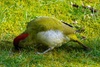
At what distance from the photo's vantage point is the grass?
606cm

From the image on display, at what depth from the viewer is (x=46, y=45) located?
20.5 feet

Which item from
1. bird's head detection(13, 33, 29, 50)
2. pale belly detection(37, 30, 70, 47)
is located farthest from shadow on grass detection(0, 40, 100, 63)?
pale belly detection(37, 30, 70, 47)

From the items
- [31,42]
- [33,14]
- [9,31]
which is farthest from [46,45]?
[33,14]

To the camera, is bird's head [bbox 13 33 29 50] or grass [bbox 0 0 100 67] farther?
bird's head [bbox 13 33 29 50]

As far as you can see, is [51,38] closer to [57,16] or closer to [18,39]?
[18,39]

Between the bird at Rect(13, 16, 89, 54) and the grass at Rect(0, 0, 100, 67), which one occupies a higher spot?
the bird at Rect(13, 16, 89, 54)

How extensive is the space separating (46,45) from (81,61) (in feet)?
1.91

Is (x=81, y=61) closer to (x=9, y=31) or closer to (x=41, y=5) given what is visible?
(x=9, y=31)

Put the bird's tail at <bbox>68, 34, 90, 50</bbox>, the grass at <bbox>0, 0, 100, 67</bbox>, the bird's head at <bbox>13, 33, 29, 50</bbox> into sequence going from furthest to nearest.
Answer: the bird's tail at <bbox>68, 34, 90, 50</bbox>
the bird's head at <bbox>13, 33, 29, 50</bbox>
the grass at <bbox>0, 0, 100, 67</bbox>

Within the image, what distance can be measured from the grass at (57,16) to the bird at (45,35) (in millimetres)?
176

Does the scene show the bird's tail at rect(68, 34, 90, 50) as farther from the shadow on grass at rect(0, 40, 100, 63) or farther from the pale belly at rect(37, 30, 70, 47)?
the pale belly at rect(37, 30, 70, 47)

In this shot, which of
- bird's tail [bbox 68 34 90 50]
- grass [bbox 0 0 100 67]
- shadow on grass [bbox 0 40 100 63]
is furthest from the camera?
bird's tail [bbox 68 34 90 50]

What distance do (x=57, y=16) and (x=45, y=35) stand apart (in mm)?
1940

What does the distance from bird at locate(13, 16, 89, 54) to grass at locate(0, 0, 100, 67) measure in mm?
176
